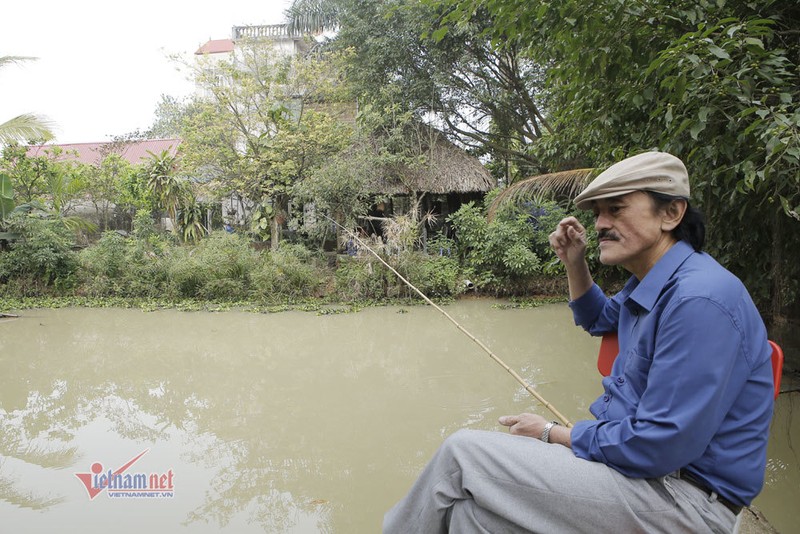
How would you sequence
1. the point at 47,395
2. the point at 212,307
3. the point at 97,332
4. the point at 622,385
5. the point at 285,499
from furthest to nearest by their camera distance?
the point at 212,307 → the point at 97,332 → the point at 47,395 → the point at 285,499 → the point at 622,385

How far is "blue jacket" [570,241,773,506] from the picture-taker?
1114 mm

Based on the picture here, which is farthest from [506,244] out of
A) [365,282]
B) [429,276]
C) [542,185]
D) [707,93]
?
[707,93]

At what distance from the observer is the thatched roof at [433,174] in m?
11.6

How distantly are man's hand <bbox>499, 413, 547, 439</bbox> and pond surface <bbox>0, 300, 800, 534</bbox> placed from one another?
172cm

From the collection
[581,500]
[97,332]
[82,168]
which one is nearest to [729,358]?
[581,500]

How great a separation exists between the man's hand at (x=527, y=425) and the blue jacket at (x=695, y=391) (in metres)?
0.09

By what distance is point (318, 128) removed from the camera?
11500 millimetres

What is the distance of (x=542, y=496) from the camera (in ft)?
3.95

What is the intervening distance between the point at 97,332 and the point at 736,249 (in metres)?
7.67

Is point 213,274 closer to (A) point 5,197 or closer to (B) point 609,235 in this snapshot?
(A) point 5,197

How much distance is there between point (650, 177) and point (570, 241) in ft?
1.46

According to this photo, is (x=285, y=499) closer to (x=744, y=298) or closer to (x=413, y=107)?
(x=744, y=298)

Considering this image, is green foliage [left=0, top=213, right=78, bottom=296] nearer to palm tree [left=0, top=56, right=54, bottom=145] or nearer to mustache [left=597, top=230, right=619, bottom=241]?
palm tree [left=0, top=56, right=54, bottom=145]

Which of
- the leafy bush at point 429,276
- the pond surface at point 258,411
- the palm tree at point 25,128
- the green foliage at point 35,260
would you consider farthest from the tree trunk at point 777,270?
the green foliage at point 35,260
